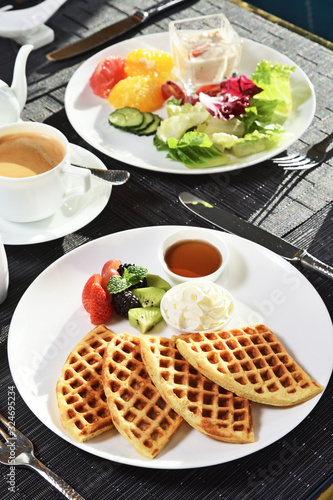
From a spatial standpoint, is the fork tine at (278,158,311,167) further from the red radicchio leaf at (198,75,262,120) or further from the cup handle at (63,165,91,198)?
the cup handle at (63,165,91,198)

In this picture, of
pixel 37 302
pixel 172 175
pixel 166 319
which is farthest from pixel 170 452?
pixel 172 175

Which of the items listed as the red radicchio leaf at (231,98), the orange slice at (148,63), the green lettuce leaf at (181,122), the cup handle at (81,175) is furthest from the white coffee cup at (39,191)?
the orange slice at (148,63)

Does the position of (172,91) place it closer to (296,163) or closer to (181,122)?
(181,122)

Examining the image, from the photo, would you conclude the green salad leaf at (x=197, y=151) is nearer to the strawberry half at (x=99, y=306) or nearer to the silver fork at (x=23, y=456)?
the strawberry half at (x=99, y=306)

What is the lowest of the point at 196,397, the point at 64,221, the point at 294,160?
the point at 64,221

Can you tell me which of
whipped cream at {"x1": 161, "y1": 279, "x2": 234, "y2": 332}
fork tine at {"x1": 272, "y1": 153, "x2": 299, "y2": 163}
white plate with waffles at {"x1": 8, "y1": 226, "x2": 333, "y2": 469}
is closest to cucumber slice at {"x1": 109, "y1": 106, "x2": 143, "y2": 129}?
fork tine at {"x1": 272, "y1": 153, "x2": 299, "y2": 163}

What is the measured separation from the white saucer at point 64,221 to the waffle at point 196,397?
0.69 metres

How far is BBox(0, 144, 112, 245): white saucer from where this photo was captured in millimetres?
2201

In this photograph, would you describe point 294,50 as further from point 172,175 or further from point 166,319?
point 166,319

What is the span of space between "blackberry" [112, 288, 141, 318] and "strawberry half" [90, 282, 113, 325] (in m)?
0.03

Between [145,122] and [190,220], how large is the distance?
666 mm

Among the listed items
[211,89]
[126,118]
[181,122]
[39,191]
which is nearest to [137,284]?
[39,191]

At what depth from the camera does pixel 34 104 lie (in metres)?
2.96

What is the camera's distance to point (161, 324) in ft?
6.20
